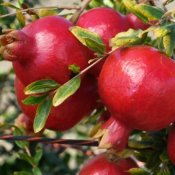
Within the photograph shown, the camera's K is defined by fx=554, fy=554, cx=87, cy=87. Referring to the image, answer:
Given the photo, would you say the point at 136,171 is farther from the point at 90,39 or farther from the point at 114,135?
the point at 90,39

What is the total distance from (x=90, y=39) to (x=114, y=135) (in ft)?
0.49

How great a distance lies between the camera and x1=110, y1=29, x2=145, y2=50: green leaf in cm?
79

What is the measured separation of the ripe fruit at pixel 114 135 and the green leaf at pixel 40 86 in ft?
0.33

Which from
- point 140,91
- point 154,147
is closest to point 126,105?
point 140,91

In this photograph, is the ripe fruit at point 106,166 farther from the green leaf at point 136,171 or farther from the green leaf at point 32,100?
the green leaf at point 32,100

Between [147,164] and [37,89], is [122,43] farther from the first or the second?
[147,164]

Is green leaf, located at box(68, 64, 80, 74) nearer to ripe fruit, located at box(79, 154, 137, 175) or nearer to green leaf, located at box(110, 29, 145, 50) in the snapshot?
green leaf, located at box(110, 29, 145, 50)

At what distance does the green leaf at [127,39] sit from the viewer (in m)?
0.79

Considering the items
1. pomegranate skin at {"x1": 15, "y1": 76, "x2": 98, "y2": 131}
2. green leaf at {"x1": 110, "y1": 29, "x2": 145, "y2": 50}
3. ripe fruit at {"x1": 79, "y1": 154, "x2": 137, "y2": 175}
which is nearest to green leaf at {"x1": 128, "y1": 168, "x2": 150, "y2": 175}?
ripe fruit at {"x1": 79, "y1": 154, "x2": 137, "y2": 175}

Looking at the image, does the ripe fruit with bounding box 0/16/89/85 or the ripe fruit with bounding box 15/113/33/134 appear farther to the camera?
the ripe fruit with bounding box 15/113/33/134

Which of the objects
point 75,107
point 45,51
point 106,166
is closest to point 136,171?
point 106,166

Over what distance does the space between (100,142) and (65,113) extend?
75mm

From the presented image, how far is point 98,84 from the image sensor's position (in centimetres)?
82

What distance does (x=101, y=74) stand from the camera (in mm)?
808
